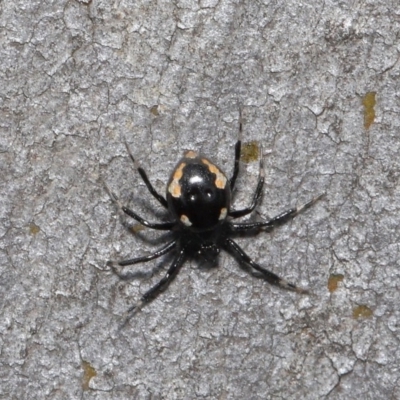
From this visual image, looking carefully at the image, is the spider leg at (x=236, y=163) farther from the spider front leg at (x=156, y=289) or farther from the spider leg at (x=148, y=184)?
the spider front leg at (x=156, y=289)

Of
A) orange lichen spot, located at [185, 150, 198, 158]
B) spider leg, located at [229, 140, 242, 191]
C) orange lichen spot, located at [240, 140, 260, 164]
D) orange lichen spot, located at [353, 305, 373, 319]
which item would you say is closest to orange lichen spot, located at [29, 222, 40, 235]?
orange lichen spot, located at [185, 150, 198, 158]

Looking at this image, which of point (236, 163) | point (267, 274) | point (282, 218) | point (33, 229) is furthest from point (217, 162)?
point (33, 229)

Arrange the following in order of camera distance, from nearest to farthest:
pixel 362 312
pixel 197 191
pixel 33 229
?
1. pixel 362 312
2. pixel 197 191
3. pixel 33 229

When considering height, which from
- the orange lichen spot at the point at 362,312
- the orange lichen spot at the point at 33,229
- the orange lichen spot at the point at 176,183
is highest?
the orange lichen spot at the point at 176,183

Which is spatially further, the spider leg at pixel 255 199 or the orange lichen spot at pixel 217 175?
the spider leg at pixel 255 199

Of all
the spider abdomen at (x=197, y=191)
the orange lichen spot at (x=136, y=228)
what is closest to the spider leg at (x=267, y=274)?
the spider abdomen at (x=197, y=191)

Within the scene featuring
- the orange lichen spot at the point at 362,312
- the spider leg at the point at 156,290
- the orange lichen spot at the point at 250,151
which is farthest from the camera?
the orange lichen spot at the point at 250,151

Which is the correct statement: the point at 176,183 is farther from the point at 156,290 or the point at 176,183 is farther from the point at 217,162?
the point at 156,290

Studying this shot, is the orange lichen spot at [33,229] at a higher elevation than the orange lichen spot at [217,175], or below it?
below
